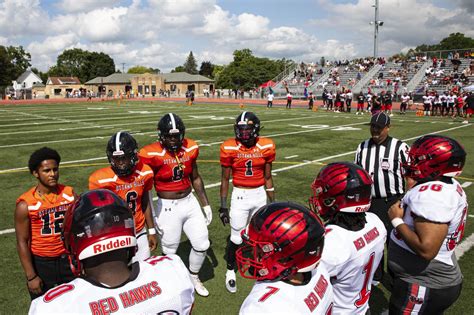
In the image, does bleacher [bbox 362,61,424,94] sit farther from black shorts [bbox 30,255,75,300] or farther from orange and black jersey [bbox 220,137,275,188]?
black shorts [bbox 30,255,75,300]

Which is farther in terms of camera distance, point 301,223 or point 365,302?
point 365,302

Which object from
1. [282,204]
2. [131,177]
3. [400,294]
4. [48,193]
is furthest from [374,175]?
[48,193]

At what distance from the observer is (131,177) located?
423cm

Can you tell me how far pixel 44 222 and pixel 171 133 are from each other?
5.65 ft

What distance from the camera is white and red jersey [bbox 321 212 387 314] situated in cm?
247

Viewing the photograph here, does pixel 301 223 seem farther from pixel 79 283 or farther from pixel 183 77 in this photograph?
pixel 183 77

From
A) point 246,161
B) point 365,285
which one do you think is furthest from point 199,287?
point 365,285

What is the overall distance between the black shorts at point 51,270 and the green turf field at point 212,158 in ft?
2.72

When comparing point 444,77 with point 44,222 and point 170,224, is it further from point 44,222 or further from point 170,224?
point 44,222

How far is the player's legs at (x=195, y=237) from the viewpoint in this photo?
186 inches

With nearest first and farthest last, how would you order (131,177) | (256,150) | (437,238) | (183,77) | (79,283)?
(79,283), (437,238), (131,177), (256,150), (183,77)

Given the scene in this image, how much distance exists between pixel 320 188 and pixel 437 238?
851 millimetres

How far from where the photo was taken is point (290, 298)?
6.13 ft

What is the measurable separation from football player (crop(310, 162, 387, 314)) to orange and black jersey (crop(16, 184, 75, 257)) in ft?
8.15
